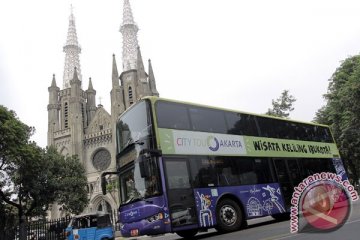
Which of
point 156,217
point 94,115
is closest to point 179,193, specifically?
point 156,217

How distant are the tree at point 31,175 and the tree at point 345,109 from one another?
20.5 m

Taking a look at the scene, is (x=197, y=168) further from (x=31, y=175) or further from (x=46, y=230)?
(x=31, y=175)

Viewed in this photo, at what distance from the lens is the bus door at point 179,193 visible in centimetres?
945

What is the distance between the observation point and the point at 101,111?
2185 inches

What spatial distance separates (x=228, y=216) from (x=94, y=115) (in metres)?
48.4

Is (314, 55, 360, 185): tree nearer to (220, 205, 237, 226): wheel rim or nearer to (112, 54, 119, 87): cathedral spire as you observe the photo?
(220, 205, 237, 226): wheel rim

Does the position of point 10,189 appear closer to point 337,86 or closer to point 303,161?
point 303,161

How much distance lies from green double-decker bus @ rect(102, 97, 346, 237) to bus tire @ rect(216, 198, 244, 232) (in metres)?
0.03

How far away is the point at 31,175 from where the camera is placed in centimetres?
2419

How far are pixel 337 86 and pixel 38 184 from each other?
929 inches

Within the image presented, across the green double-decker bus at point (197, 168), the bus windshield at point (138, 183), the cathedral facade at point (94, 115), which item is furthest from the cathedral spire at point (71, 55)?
the bus windshield at point (138, 183)

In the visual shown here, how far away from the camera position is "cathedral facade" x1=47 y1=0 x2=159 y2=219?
165 feet

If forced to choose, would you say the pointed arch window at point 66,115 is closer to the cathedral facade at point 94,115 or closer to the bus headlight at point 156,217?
the cathedral facade at point 94,115

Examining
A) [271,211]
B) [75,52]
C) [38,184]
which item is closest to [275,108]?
[38,184]
